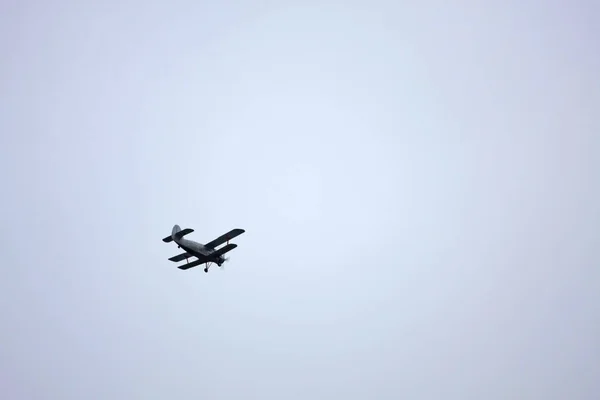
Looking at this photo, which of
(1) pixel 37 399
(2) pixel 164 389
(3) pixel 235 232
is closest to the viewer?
(3) pixel 235 232

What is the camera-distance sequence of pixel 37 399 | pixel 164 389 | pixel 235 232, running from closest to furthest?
pixel 235 232 → pixel 37 399 → pixel 164 389

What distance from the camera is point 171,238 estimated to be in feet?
254

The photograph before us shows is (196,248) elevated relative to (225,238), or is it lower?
lower

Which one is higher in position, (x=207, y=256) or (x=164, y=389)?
(x=164, y=389)

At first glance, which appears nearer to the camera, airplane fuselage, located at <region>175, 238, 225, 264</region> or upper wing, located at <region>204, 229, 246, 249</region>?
upper wing, located at <region>204, 229, 246, 249</region>

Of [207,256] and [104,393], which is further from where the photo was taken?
[104,393]

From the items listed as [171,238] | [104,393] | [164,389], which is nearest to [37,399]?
[104,393]

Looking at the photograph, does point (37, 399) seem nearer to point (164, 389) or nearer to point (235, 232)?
point (164, 389)

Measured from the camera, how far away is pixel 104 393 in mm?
190125

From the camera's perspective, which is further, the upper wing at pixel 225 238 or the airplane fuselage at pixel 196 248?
the airplane fuselage at pixel 196 248

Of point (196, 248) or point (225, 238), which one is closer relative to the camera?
point (225, 238)

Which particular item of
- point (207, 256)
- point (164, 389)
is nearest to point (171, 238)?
point (207, 256)

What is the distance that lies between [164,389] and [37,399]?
43.7m

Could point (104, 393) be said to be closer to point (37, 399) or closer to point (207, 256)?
point (37, 399)
